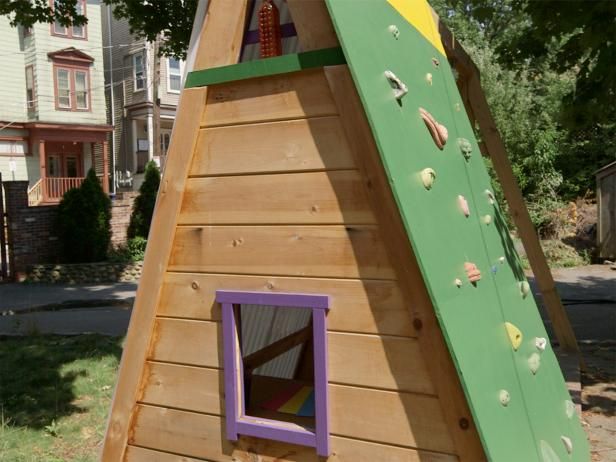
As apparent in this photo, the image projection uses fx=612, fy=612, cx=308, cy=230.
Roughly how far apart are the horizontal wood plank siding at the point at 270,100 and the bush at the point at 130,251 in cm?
1245

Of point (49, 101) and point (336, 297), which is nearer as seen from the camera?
point (336, 297)

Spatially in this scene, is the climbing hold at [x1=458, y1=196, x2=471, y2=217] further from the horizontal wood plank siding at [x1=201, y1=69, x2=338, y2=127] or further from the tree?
the tree

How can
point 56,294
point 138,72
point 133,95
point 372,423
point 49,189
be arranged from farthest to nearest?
point 133,95
point 138,72
point 49,189
point 56,294
point 372,423

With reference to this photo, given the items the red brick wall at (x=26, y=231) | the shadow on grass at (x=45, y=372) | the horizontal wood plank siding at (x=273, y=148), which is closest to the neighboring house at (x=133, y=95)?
the red brick wall at (x=26, y=231)

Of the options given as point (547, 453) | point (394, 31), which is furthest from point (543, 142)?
point (547, 453)

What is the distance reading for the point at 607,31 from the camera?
539 centimetres

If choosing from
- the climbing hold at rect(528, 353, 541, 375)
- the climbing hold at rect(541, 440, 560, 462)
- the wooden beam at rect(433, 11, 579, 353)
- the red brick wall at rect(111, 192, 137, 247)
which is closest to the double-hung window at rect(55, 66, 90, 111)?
the red brick wall at rect(111, 192, 137, 247)

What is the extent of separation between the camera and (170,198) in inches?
107

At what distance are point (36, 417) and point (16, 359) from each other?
1.92m

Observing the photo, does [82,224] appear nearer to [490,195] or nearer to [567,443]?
[490,195]

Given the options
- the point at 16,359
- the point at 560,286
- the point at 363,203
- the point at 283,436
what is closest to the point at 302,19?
the point at 363,203

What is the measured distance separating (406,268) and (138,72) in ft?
91.2

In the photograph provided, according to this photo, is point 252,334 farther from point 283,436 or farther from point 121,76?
point 121,76

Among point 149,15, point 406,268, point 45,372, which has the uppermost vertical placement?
point 149,15
